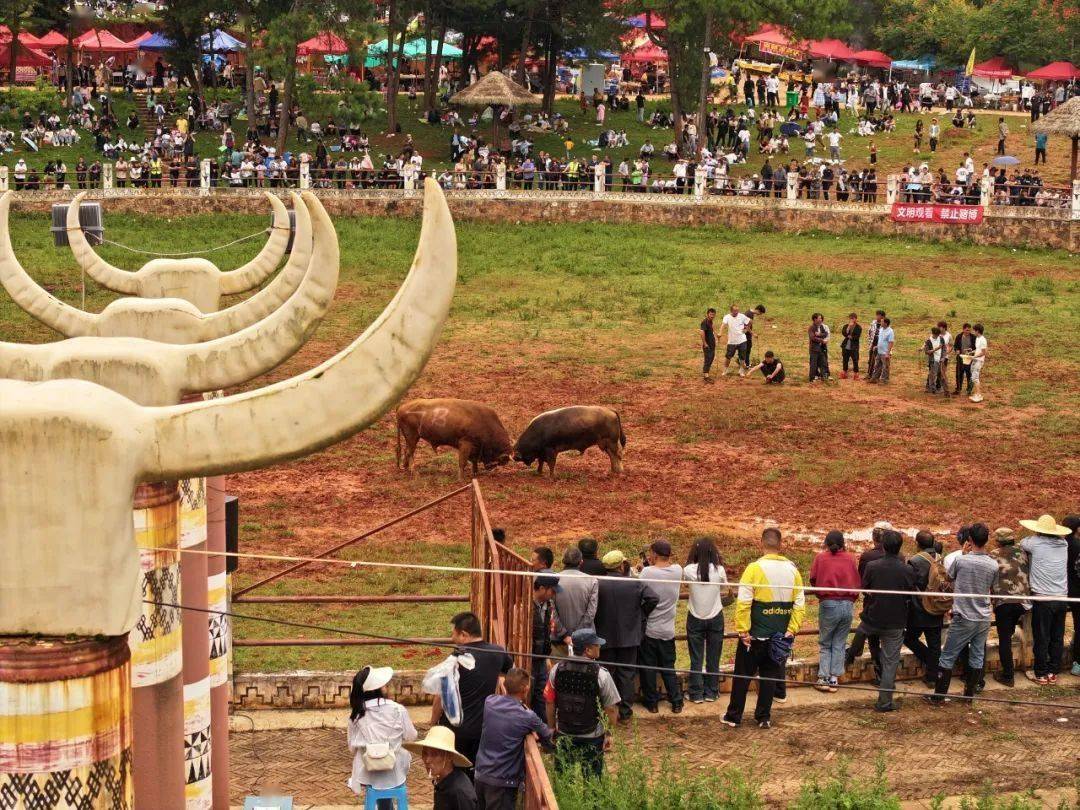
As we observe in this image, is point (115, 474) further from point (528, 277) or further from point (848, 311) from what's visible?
point (528, 277)

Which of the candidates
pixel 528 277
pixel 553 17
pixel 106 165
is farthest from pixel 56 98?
pixel 528 277

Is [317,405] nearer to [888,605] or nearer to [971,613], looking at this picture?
[888,605]

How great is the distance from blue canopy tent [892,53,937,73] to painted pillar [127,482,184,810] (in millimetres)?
55393

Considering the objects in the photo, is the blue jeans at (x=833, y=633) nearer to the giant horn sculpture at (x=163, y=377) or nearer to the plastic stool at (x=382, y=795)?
the plastic stool at (x=382, y=795)

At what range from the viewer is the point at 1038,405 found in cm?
2386

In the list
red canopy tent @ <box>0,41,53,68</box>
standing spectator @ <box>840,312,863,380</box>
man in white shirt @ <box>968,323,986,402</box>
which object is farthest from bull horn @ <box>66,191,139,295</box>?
red canopy tent @ <box>0,41,53,68</box>

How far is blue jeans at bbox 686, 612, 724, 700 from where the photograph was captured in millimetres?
12352

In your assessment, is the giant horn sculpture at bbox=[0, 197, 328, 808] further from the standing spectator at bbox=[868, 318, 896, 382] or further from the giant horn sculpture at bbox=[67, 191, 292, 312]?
the standing spectator at bbox=[868, 318, 896, 382]

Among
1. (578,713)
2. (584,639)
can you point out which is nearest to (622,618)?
(584,639)

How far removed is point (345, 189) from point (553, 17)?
12809 millimetres

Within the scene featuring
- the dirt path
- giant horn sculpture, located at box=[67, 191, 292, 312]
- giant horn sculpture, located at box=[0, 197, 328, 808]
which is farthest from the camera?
the dirt path

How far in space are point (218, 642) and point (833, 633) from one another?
15.5 feet

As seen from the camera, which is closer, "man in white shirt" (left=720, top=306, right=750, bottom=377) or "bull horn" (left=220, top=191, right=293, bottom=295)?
"bull horn" (left=220, top=191, right=293, bottom=295)

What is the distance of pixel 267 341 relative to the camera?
7.35 m
